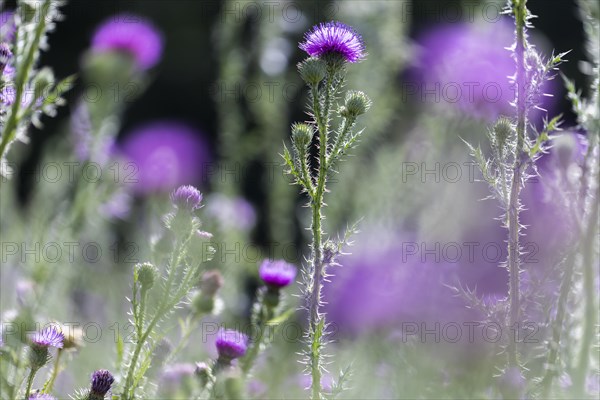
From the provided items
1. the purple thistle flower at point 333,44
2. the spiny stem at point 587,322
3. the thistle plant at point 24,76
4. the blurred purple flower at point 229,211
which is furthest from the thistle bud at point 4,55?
the blurred purple flower at point 229,211

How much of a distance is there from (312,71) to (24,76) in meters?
0.33

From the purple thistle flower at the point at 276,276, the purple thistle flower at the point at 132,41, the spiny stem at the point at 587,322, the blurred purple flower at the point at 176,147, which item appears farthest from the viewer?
the blurred purple flower at the point at 176,147

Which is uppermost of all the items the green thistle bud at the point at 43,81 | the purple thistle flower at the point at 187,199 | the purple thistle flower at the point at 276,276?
the green thistle bud at the point at 43,81

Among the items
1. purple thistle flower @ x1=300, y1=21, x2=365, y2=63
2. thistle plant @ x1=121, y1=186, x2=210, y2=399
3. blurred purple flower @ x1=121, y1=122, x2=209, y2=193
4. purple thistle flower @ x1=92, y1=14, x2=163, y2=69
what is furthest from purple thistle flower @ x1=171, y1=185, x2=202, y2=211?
blurred purple flower @ x1=121, y1=122, x2=209, y2=193

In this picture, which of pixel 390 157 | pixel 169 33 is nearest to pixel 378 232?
pixel 390 157

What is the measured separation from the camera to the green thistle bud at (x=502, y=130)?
3.02ft

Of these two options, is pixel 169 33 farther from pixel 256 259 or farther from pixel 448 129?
pixel 448 129

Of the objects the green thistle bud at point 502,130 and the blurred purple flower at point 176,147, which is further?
the blurred purple flower at point 176,147

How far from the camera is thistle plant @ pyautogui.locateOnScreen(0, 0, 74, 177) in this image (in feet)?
2.97

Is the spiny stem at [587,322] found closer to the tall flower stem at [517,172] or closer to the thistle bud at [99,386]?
the tall flower stem at [517,172]

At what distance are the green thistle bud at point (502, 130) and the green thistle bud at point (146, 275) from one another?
43 cm

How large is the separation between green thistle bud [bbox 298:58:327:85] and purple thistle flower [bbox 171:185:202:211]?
0.63 feet

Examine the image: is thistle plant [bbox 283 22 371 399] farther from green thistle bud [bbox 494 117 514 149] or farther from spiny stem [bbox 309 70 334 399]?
green thistle bud [bbox 494 117 514 149]

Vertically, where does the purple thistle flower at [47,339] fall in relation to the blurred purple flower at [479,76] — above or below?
below
